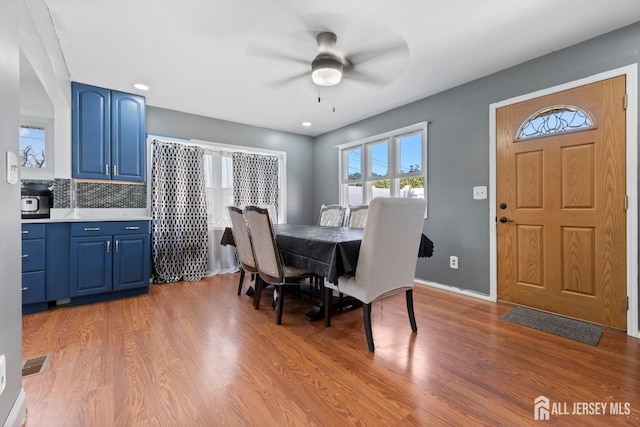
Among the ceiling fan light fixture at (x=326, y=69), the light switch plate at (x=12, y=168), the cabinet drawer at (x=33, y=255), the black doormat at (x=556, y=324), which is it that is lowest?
the black doormat at (x=556, y=324)

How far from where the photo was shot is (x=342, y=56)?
2582 mm

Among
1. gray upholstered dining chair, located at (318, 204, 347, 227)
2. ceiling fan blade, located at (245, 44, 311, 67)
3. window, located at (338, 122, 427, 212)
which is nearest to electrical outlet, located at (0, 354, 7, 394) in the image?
ceiling fan blade, located at (245, 44, 311, 67)

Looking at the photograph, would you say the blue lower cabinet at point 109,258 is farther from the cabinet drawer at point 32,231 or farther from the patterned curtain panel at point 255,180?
the patterned curtain panel at point 255,180

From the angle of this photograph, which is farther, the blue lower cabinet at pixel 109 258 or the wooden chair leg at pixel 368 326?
the blue lower cabinet at pixel 109 258

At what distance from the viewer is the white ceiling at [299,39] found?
6.47ft

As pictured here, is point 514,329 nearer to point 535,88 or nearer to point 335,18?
point 535,88

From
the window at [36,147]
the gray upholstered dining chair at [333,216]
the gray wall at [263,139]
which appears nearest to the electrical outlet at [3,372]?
the window at [36,147]

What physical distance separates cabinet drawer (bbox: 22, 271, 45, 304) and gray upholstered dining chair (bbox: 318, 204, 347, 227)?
121 inches

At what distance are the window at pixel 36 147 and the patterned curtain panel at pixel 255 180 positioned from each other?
2.10m

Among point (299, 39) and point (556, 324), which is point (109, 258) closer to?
point (299, 39)

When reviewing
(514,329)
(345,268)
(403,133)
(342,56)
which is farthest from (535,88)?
(345,268)

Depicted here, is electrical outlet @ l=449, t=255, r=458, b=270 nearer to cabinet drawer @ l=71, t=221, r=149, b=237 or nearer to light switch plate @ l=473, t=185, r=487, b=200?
light switch plate @ l=473, t=185, r=487, b=200

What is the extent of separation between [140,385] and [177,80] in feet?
9.55

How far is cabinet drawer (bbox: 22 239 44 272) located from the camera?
8.59ft
